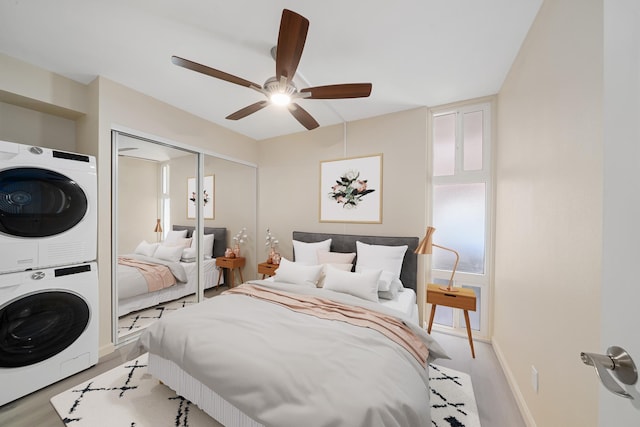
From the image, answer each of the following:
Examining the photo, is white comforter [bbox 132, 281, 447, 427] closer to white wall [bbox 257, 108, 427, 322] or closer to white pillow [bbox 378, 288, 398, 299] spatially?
white pillow [bbox 378, 288, 398, 299]

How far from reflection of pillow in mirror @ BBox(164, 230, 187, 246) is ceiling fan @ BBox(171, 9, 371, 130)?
1735 millimetres

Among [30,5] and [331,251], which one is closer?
[30,5]

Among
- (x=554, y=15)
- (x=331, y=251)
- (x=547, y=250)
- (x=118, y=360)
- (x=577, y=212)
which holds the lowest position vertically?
(x=118, y=360)

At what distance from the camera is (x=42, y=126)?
2.34 m

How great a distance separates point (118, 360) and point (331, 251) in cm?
245

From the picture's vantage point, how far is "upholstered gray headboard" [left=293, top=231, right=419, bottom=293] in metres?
2.81

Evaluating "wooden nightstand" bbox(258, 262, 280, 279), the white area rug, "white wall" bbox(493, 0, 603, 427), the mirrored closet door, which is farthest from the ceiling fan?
the white area rug

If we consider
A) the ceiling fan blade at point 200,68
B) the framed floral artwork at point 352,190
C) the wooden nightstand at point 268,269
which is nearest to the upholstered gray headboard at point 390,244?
the framed floral artwork at point 352,190

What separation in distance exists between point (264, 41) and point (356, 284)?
2183 mm

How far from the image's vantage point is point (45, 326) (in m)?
1.86

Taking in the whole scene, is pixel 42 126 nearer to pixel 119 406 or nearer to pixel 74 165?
pixel 74 165

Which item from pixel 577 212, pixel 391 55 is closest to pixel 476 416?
pixel 577 212

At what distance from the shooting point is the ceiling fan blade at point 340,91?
1.73 metres

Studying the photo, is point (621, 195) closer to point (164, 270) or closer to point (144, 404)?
point (144, 404)
